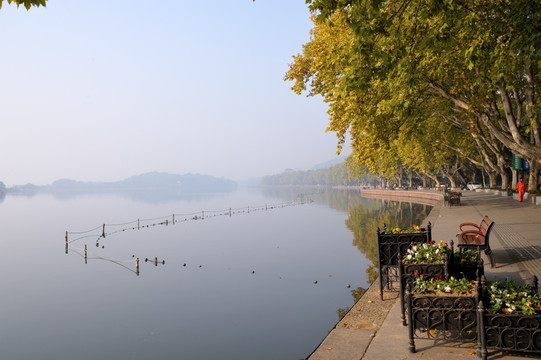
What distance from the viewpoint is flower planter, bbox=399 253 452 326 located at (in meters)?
7.25

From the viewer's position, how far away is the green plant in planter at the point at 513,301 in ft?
18.3

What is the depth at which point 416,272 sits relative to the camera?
24.3 ft

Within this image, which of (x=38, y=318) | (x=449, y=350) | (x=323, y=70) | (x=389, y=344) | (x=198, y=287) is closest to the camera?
(x=449, y=350)

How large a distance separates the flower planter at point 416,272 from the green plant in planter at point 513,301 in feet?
4.11

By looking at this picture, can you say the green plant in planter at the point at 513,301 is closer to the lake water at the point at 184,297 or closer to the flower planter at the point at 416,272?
the flower planter at the point at 416,272

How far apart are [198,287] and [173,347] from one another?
693 cm

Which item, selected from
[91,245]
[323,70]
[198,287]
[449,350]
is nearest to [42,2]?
[449,350]

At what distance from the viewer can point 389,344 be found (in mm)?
6594

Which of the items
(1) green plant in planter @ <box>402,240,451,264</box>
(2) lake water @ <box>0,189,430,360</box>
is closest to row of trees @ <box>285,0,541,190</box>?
(1) green plant in planter @ <box>402,240,451,264</box>

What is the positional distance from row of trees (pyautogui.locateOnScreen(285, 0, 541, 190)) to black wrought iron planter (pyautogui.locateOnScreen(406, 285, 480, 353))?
5063 mm

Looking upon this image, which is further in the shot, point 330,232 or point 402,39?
point 330,232

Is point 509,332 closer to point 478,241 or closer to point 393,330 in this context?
point 393,330

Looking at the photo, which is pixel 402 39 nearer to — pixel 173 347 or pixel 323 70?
pixel 323 70

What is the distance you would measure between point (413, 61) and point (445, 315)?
973 cm
